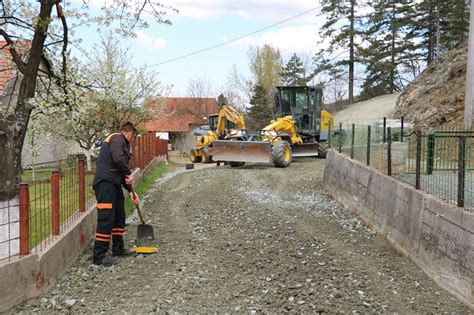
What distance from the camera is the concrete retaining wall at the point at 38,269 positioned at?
15.3 feet

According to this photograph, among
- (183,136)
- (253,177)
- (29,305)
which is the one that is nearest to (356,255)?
(29,305)

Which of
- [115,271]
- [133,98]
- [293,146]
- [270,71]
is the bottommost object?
[115,271]

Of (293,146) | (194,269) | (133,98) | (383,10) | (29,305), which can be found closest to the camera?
(29,305)

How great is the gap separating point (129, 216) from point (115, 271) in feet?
12.4

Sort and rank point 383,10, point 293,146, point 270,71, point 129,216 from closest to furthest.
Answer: point 129,216 < point 293,146 < point 383,10 < point 270,71

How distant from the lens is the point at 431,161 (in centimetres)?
726

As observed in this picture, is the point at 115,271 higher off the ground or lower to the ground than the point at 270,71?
lower

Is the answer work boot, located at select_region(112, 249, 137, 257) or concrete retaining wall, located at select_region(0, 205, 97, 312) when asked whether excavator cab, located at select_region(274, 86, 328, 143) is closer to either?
work boot, located at select_region(112, 249, 137, 257)

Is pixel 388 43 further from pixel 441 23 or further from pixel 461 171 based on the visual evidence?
pixel 461 171

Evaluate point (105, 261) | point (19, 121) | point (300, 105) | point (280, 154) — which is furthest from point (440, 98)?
point (105, 261)

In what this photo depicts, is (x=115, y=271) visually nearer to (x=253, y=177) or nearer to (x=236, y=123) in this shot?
(x=253, y=177)

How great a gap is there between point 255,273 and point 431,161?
3222mm

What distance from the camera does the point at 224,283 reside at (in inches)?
224

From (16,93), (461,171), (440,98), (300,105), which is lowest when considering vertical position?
(461,171)
